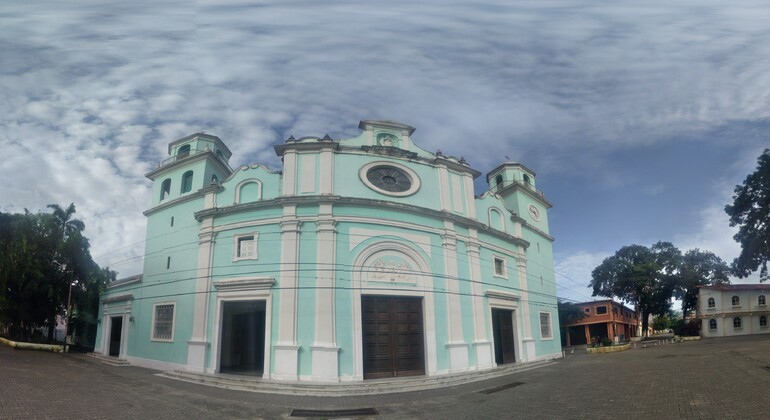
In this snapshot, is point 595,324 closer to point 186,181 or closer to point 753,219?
point 753,219

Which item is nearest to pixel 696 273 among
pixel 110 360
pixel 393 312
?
pixel 393 312

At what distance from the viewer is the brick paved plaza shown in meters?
8.66

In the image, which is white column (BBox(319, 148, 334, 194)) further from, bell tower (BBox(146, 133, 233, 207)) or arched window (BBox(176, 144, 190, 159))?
arched window (BBox(176, 144, 190, 159))

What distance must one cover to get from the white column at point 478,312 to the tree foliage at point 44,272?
23.0 meters

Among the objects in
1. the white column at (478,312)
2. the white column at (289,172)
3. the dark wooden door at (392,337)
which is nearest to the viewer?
the dark wooden door at (392,337)

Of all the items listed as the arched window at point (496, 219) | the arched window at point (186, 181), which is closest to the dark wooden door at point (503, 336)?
the arched window at point (496, 219)

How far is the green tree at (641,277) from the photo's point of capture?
45469mm

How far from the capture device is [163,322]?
18.0 meters

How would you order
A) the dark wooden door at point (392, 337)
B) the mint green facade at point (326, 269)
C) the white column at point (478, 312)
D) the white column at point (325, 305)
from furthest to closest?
the white column at point (478, 312) → the dark wooden door at point (392, 337) → the mint green facade at point (326, 269) → the white column at point (325, 305)

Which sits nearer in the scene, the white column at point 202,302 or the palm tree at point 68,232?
the white column at point 202,302

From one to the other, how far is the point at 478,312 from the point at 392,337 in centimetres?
430

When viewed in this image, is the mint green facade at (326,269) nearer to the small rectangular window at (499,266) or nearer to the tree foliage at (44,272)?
the small rectangular window at (499,266)

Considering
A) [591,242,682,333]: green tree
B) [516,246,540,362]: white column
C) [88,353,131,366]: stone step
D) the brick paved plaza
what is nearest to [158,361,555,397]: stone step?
the brick paved plaza

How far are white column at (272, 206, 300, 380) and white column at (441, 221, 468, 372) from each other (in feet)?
20.5
